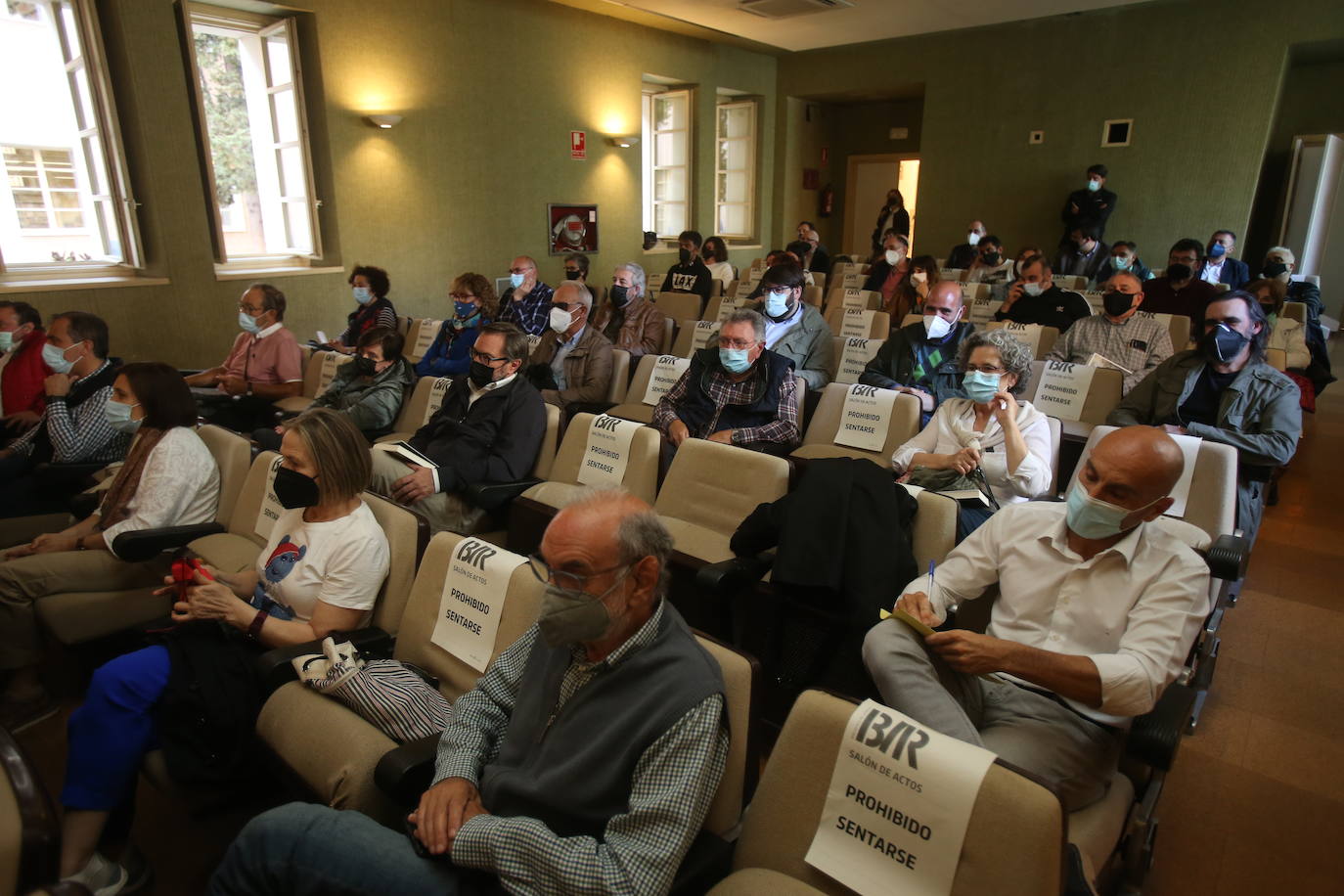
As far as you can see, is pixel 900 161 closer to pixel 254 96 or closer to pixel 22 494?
pixel 254 96

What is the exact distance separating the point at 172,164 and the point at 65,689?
5.22m

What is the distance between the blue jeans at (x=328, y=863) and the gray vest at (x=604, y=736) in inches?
5.7

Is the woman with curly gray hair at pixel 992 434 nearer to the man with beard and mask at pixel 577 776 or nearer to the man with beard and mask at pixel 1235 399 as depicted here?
the man with beard and mask at pixel 1235 399

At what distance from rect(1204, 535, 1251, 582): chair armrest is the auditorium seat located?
1103mm

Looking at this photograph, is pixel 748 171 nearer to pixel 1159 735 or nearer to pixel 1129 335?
pixel 1129 335

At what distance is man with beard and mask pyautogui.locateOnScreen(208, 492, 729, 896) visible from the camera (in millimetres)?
1210

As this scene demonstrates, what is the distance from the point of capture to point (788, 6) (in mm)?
7977

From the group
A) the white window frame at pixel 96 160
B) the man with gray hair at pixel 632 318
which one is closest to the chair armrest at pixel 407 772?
the man with gray hair at pixel 632 318

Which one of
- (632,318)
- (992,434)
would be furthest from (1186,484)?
(632,318)

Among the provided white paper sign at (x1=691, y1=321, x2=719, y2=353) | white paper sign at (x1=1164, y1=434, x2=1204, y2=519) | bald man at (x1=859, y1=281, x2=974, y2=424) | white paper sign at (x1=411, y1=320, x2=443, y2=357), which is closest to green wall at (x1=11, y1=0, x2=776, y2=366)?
white paper sign at (x1=411, y1=320, x2=443, y2=357)

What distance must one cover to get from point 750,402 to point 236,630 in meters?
2.27

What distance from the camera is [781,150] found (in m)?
12.6

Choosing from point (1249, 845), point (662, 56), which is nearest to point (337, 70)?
point (662, 56)

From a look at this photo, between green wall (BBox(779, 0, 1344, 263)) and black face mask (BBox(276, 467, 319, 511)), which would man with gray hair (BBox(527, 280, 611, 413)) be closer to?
black face mask (BBox(276, 467, 319, 511))
